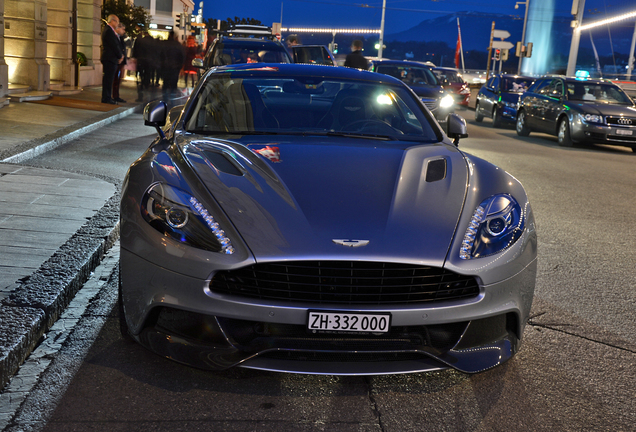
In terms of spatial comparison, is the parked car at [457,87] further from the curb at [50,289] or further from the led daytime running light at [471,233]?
the led daytime running light at [471,233]

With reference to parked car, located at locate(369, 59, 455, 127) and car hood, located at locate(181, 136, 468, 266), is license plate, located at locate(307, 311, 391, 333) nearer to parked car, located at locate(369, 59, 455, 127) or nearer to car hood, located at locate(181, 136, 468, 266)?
car hood, located at locate(181, 136, 468, 266)

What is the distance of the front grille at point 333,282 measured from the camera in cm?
290

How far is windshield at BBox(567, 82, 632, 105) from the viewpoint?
16.8 m

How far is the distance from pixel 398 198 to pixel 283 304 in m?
0.81

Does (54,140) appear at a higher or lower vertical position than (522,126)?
lower

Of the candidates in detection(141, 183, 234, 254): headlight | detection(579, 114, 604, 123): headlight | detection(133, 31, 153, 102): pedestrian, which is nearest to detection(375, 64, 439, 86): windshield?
detection(579, 114, 604, 123): headlight

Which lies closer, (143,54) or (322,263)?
(322,263)

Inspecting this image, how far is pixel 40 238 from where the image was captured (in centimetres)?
493

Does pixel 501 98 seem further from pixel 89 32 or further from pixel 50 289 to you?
pixel 50 289

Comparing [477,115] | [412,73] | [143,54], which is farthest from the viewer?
[477,115]

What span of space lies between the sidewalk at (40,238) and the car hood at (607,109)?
1127cm

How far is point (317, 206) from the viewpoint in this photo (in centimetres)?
319

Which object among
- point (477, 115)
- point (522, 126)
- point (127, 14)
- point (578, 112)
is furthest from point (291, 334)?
point (127, 14)

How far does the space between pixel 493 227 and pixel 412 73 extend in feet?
52.0
